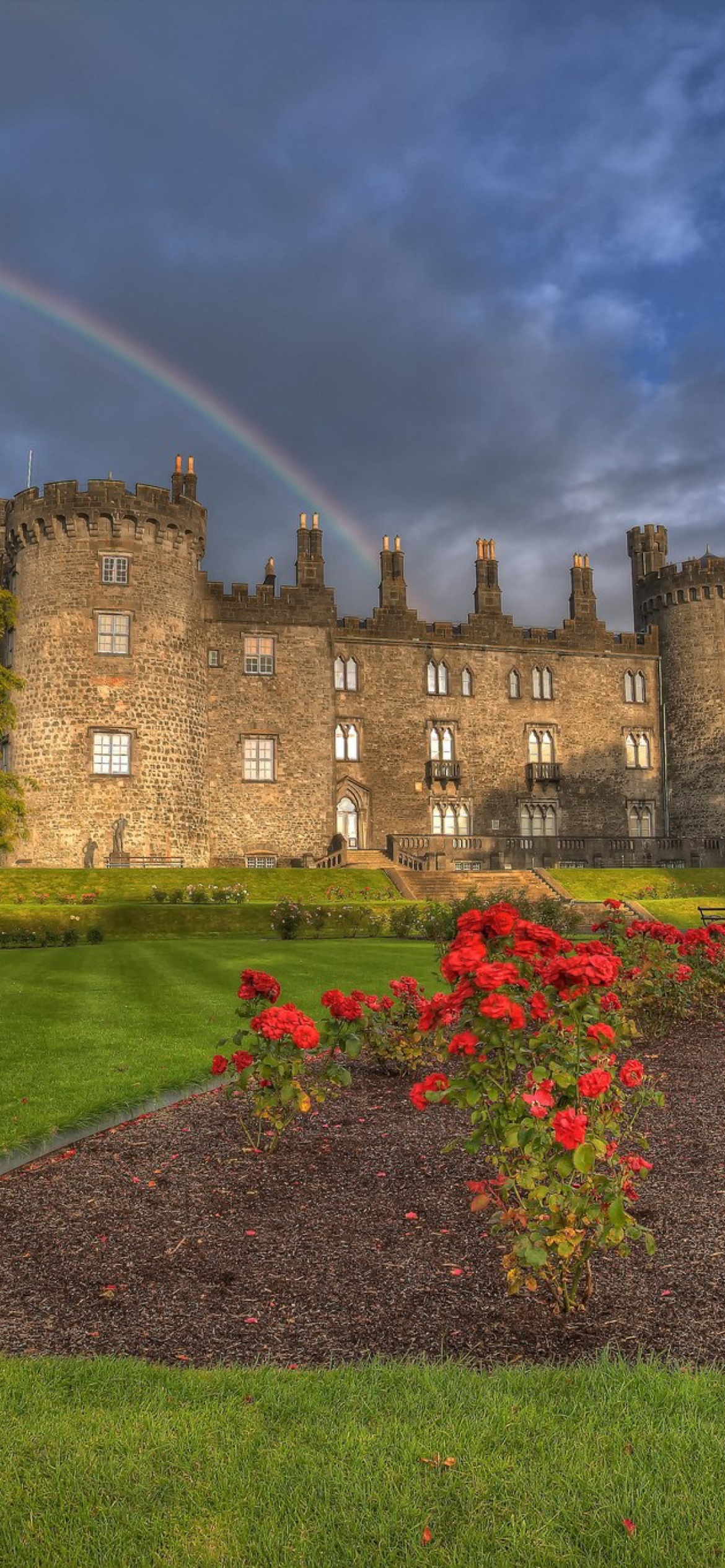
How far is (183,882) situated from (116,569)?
13.6 metres

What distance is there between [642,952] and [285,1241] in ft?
23.6

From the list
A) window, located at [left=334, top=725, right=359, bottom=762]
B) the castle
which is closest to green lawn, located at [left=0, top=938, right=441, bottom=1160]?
the castle

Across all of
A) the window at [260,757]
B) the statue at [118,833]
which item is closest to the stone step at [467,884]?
the window at [260,757]

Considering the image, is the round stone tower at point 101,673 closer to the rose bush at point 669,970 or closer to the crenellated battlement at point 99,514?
the crenellated battlement at point 99,514

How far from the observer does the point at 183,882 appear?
33125 millimetres

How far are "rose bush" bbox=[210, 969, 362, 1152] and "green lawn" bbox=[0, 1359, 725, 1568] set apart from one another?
307 cm

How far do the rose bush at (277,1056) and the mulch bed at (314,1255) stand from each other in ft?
0.78

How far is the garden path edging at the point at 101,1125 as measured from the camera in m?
7.43

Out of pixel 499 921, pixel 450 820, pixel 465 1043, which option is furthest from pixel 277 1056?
pixel 450 820

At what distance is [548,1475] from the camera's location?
11.4 feet

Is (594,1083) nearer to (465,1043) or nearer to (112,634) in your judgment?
(465,1043)

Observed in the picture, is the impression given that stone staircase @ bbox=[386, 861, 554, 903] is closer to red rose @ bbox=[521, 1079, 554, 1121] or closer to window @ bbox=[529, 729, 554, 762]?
window @ bbox=[529, 729, 554, 762]

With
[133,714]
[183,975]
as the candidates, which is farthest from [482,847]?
[183,975]

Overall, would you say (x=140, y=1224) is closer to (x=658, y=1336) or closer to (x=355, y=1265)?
(x=355, y=1265)
